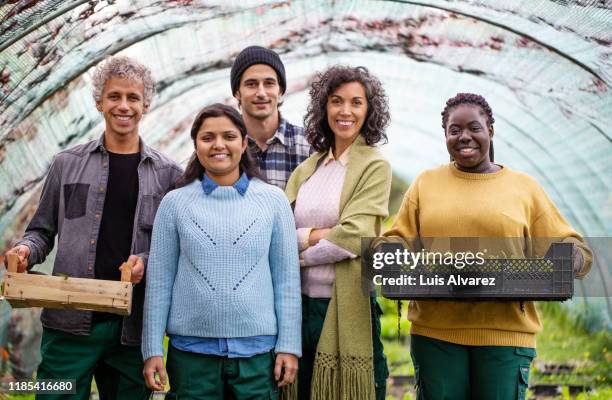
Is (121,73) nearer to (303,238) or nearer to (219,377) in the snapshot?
(303,238)

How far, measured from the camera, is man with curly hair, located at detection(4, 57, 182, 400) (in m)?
4.06

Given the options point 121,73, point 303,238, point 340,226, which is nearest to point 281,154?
point 303,238

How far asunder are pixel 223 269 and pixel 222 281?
0.05 m

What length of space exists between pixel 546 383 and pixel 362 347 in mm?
4399

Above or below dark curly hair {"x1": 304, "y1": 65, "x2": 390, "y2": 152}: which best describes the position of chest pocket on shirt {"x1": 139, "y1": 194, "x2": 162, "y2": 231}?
below

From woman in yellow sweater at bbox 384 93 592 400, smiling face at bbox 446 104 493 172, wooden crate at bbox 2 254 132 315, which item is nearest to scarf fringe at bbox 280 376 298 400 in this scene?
woman in yellow sweater at bbox 384 93 592 400

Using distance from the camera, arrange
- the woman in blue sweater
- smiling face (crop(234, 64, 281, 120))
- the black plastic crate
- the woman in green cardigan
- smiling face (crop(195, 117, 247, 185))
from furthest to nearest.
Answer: smiling face (crop(234, 64, 281, 120)), the woman in green cardigan, smiling face (crop(195, 117, 247, 185)), the woman in blue sweater, the black plastic crate

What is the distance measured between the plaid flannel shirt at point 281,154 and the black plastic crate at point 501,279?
3.41ft

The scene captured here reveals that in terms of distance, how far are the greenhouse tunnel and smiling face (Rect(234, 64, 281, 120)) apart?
1.19m

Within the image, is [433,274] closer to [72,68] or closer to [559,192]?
[72,68]

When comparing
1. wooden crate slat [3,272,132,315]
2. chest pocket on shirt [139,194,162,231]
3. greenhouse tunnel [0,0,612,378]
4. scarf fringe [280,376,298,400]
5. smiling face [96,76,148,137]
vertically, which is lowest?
scarf fringe [280,376,298,400]

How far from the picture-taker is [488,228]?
12.5 feet

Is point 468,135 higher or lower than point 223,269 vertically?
higher

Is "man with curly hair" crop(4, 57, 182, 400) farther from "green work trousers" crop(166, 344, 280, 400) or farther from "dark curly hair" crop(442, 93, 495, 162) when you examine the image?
"dark curly hair" crop(442, 93, 495, 162)
